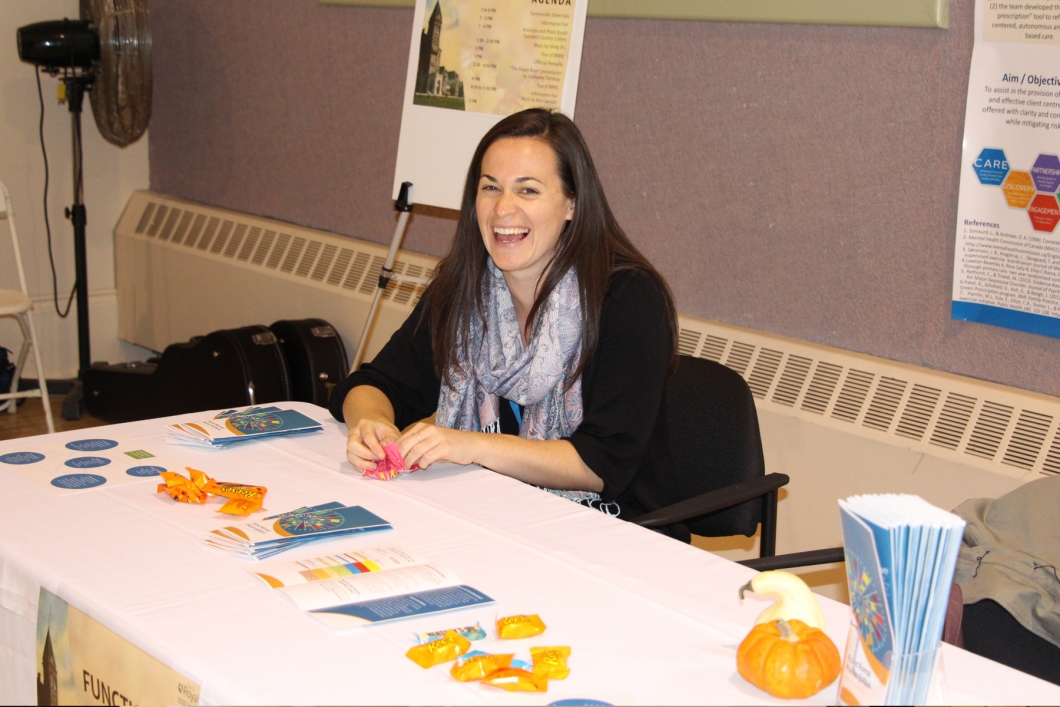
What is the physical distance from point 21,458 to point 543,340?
861 millimetres

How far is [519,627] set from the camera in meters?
1.12

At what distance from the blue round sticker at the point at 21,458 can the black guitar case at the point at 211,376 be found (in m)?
1.75

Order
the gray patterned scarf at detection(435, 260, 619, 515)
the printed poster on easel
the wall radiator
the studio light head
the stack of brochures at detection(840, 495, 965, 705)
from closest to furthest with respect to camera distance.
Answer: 1. the stack of brochures at detection(840, 495, 965, 705)
2. the gray patterned scarf at detection(435, 260, 619, 515)
3. the wall radiator
4. the printed poster on easel
5. the studio light head

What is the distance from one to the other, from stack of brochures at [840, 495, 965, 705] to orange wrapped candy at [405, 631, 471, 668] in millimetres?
384

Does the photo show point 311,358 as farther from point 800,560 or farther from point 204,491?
point 800,560

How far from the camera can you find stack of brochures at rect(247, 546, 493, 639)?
3.77ft

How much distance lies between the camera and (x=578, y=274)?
6.20ft

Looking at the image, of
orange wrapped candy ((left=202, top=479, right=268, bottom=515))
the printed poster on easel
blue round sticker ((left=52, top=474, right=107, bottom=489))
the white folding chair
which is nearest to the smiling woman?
orange wrapped candy ((left=202, top=479, right=268, bottom=515))

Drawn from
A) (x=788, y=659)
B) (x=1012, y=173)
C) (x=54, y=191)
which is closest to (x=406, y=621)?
(x=788, y=659)

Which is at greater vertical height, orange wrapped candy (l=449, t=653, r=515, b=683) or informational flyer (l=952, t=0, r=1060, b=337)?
informational flyer (l=952, t=0, r=1060, b=337)

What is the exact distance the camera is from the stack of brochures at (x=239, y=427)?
1.77m

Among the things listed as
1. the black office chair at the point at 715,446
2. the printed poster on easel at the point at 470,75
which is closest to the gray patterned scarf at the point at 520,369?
the black office chair at the point at 715,446

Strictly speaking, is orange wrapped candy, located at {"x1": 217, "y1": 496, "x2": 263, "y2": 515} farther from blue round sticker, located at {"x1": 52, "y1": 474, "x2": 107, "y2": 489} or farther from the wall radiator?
the wall radiator

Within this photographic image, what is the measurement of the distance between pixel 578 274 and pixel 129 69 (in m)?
2.63
